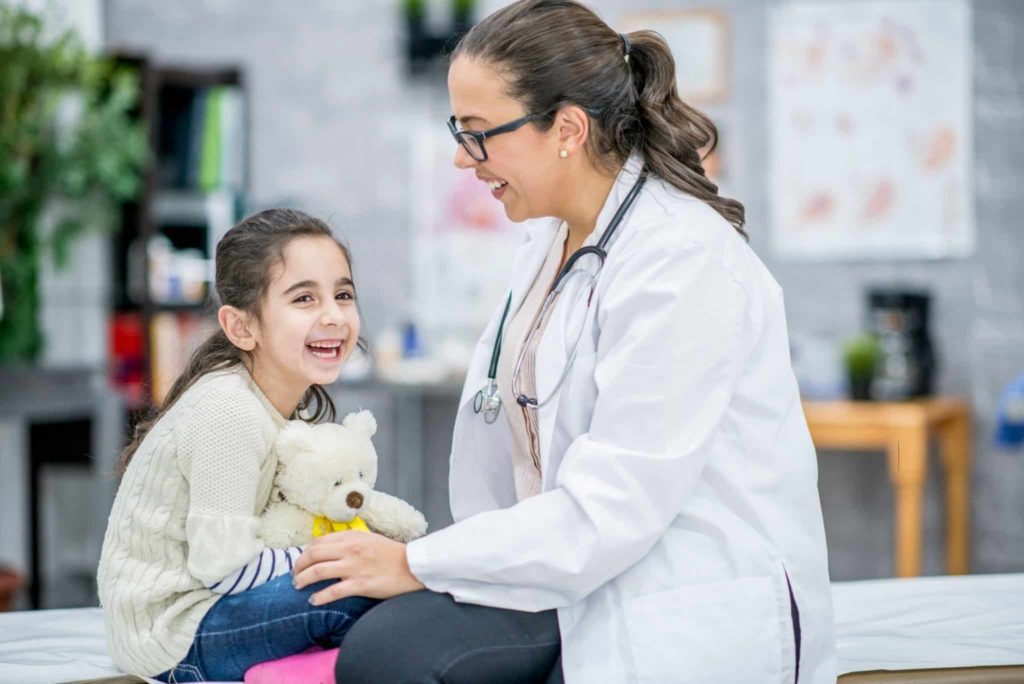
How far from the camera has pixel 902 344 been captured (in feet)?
13.1

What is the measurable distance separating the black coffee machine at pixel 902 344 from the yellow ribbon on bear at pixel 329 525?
A: 2692mm

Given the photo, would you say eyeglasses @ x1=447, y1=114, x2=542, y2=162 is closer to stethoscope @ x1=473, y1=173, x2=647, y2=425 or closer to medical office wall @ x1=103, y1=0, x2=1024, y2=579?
stethoscope @ x1=473, y1=173, x2=647, y2=425

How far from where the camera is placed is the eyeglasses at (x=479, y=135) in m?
1.60

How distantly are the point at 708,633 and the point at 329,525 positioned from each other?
1.64ft

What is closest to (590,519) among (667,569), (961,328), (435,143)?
(667,569)

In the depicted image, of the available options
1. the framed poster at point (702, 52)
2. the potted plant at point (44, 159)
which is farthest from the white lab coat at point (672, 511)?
the framed poster at point (702, 52)

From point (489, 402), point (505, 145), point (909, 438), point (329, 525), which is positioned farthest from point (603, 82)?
point (909, 438)

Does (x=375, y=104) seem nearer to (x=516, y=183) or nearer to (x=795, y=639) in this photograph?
(x=516, y=183)

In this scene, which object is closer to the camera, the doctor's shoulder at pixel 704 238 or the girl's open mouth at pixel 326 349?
the doctor's shoulder at pixel 704 238

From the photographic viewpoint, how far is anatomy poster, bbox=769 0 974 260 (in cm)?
430

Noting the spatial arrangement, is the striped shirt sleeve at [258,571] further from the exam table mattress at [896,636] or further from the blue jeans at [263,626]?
the exam table mattress at [896,636]

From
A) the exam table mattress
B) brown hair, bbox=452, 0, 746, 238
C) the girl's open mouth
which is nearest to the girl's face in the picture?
the girl's open mouth

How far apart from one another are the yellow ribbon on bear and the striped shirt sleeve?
2.5 inches

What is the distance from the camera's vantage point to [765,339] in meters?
1.50
